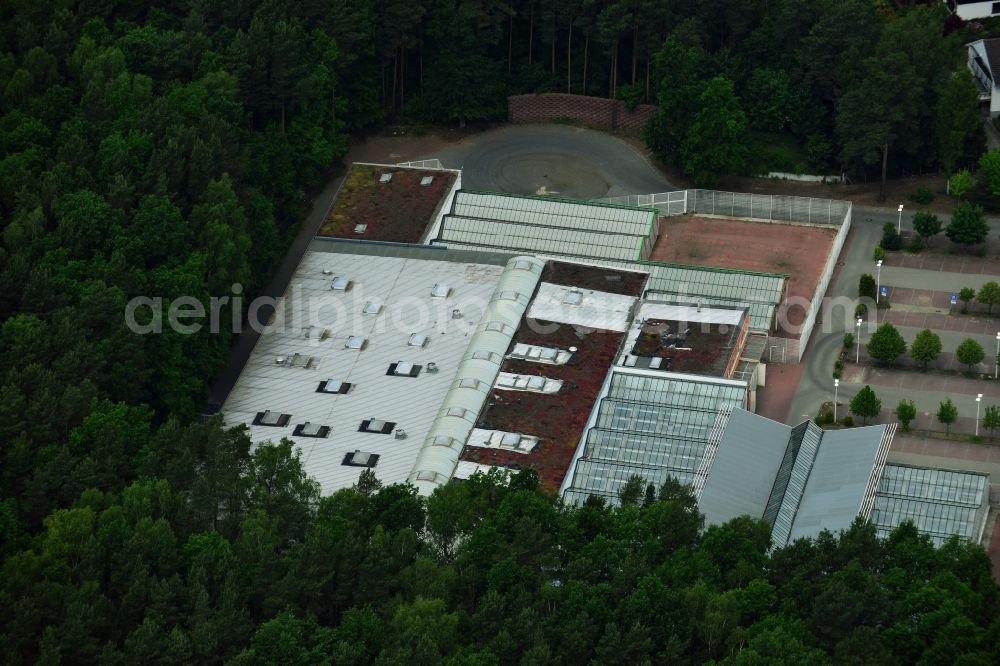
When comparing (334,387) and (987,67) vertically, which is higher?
(334,387)

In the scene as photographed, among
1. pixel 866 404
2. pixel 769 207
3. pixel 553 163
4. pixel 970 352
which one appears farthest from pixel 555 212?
pixel 970 352

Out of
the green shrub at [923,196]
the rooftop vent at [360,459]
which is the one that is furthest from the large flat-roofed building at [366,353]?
the green shrub at [923,196]

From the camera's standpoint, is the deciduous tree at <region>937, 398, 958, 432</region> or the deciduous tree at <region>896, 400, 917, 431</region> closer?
the deciduous tree at <region>937, 398, 958, 432</region>

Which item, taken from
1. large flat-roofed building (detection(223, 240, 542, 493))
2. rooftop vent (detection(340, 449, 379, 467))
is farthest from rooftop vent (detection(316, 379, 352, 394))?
rooftop vent (detection(340, 449, 379, 467))

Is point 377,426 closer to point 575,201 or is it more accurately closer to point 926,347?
point 575,201

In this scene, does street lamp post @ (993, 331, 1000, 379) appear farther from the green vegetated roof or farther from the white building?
the white building

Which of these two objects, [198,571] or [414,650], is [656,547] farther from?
[198,571]
